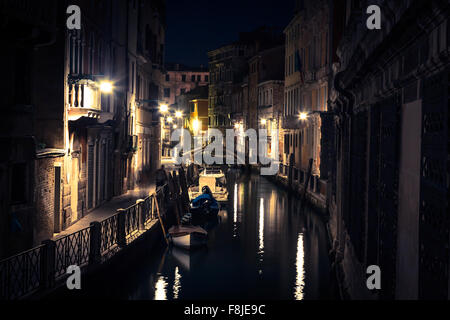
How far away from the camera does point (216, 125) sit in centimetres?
7844

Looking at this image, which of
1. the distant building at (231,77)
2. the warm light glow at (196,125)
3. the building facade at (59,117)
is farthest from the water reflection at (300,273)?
the warm light glow at (196,125)

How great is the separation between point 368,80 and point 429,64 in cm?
469

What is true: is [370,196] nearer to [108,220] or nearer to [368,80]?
[368,80]

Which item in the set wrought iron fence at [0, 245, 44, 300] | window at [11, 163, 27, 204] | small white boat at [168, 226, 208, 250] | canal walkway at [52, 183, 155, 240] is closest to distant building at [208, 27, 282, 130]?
canal walkway at [52, 183, 155, 240]

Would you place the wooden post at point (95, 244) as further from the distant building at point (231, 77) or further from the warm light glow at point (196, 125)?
the warm light glow at point (196, 125)

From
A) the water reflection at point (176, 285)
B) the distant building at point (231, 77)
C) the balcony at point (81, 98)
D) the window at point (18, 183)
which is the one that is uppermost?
the distant building at point (231, 77)

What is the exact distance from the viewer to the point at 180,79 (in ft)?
330

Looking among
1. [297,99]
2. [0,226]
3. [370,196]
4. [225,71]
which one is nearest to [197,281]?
[0,226]

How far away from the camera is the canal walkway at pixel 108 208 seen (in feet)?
50.7

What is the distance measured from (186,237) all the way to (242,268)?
105 inches

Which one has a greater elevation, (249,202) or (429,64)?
(429,64)

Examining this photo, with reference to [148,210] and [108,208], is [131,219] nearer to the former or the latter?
[148,210]

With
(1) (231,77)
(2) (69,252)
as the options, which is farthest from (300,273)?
(1) (231,77)
